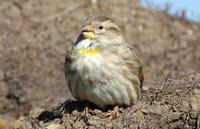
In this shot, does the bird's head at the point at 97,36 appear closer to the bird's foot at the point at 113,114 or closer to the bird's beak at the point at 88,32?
the bird's beak at the point at 88,32

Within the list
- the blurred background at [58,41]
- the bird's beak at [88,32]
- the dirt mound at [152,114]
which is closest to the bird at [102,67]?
the bird's beak at [88,32]

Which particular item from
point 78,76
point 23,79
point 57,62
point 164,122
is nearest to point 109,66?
point 78,76

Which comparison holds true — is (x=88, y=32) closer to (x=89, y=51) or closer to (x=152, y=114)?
(x=89, y=51)

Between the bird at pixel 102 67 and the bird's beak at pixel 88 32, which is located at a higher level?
the bird's beak at pixel 88 32

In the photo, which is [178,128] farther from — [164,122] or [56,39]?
[56,39]

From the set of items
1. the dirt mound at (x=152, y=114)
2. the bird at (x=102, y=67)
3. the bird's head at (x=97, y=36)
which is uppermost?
the bird's head at (x=97, y=36)

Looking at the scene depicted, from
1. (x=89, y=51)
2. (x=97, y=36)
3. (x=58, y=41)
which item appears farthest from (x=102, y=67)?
(x=58, y=41)

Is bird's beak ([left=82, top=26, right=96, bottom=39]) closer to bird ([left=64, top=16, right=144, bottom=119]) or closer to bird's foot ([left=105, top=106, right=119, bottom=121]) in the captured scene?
bird ([left=64, top=16, right=144, bottom=119])

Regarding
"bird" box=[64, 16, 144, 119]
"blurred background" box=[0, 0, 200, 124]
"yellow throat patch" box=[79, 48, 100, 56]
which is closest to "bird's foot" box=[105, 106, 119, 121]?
"bird" box=[64, 16, 144, 119]
